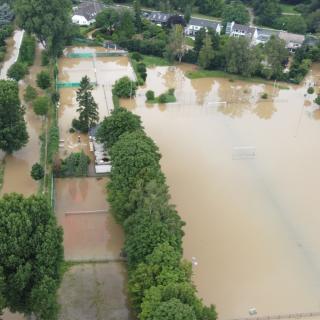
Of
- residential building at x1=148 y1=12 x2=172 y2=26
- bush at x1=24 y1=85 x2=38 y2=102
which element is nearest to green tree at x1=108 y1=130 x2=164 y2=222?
bush at x1=24 y1=85 x2=38 y2=102

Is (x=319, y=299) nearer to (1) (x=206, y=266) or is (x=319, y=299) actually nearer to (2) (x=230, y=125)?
(1) (x=206, y=266)

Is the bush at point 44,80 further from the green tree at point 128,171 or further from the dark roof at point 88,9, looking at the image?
the dark roof at point 88,9

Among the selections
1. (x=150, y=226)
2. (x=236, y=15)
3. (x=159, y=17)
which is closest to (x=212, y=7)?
(x=236, y=15)

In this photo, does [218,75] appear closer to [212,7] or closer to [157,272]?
[212,7]

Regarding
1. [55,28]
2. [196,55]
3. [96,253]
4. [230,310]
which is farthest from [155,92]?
[230,310]

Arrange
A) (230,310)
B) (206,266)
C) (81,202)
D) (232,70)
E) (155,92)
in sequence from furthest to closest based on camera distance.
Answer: (232,70) < (155,92) < (81,202) < (206,266) < (230,310)

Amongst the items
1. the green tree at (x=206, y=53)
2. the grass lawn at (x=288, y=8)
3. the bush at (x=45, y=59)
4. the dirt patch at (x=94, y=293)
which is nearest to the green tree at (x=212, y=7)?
the grass lawn at (x=288, y=8)
